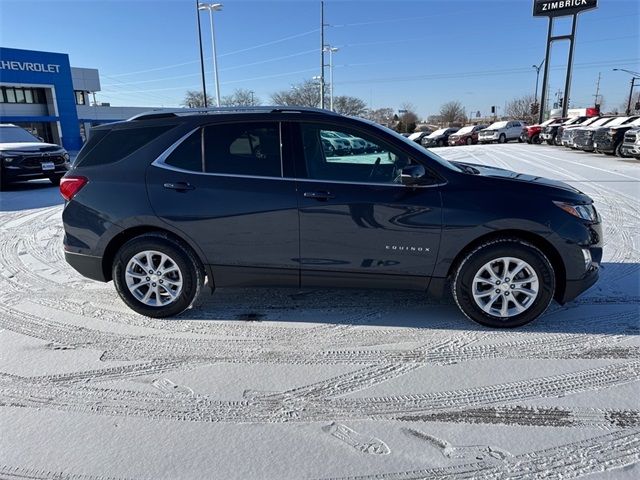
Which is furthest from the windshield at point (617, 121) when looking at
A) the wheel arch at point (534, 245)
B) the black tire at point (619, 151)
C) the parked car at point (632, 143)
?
the wheel arch at point (534, 245)

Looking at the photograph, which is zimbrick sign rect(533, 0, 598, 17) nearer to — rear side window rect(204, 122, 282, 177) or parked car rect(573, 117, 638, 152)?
parked car rect(573, 117, 638, 152)

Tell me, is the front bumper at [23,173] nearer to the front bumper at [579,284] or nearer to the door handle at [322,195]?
the door handle at [322,195]

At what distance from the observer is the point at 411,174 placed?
334 centimetres

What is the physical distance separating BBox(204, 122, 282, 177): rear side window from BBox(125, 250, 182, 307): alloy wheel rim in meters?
0.90

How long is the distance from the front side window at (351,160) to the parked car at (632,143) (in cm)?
1598

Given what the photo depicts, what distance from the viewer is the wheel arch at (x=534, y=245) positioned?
345 cm

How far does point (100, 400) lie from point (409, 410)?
75.9 inches

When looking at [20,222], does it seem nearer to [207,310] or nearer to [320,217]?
[207,310]

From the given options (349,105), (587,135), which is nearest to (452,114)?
(349,105)

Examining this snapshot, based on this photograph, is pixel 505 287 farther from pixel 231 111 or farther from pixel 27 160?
pixel 27 160

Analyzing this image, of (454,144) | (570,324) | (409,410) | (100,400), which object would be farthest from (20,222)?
(454,144)

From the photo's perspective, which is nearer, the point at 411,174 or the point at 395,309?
the point at 411,174

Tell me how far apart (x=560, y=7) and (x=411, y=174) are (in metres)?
43.8

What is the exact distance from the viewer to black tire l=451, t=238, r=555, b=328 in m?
3.39
